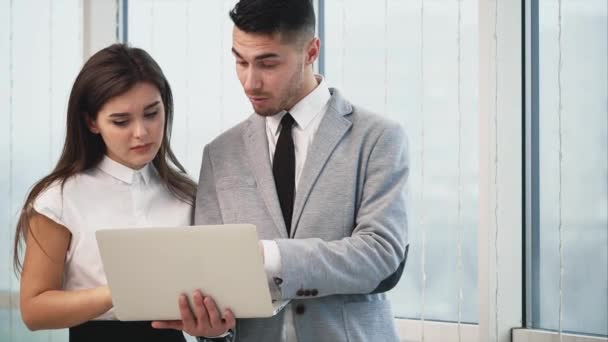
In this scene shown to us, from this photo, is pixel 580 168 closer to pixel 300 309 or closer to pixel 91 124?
pixel 300 309

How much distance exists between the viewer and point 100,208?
2.08 metres

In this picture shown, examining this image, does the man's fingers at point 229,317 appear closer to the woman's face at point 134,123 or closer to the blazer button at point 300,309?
the blazer button at point 300,309

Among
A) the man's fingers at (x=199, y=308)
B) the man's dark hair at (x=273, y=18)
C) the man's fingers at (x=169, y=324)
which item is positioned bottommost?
the man's fingers at (x=169, y=324)

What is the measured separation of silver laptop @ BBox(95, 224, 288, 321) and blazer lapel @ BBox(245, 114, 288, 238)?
10.3 inches

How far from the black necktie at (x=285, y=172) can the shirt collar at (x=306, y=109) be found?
0.04 meters

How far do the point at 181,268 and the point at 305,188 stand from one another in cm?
38

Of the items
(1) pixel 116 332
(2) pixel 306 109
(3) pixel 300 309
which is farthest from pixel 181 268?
(2) pixel 306 109

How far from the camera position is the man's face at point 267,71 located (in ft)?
6.54

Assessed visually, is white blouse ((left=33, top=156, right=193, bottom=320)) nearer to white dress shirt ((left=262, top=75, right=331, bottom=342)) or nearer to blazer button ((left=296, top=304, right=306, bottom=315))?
white dress shirt ((left=262, top=75, right=331, bottom=342))

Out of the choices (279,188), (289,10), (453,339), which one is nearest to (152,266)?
(279,188)

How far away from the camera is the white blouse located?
2023 millimetres

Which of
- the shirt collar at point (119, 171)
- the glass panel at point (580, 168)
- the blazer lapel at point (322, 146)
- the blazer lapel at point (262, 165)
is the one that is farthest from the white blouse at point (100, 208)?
the glass panel at point (580, 168)

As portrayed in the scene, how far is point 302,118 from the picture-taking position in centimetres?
203

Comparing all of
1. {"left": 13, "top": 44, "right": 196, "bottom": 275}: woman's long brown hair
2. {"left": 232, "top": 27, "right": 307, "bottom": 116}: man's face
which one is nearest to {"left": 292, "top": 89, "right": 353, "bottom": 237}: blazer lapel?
{"left": 232, "top": 27, "right": 307, "bottom": 116}: man's face
